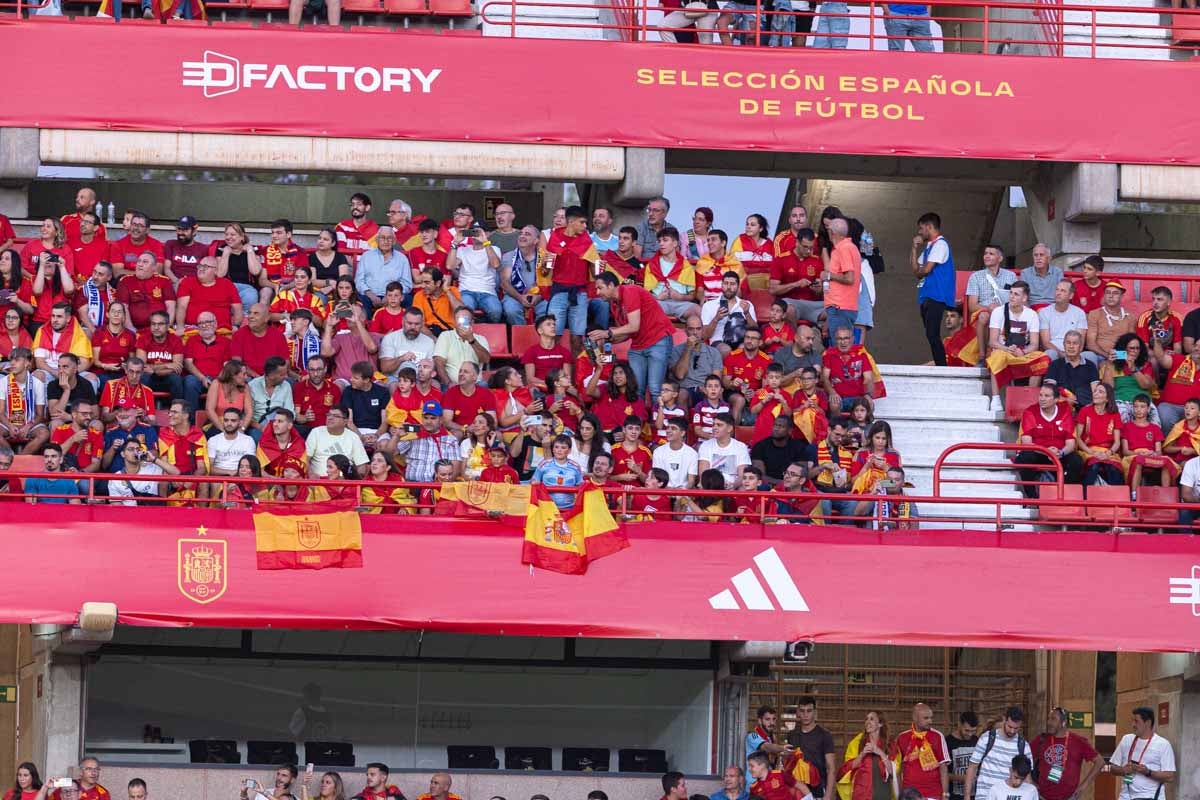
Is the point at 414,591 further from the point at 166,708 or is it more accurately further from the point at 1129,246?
the point at 1129,246

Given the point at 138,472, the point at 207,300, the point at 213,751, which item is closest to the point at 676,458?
the point at 138,472

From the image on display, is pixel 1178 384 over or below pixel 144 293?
below

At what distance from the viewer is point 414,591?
1794 cm

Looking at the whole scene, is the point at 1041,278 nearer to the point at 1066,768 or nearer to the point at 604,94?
the point at 604,94

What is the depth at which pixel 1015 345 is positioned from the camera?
70.5 ft

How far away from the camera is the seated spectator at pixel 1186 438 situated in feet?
64.9

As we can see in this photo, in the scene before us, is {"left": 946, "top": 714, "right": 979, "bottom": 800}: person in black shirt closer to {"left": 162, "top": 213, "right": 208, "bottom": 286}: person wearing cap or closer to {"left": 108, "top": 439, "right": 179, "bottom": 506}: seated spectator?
{"left": 108, "top": 439, "right": 179, "bottom": 506}: seated spectator

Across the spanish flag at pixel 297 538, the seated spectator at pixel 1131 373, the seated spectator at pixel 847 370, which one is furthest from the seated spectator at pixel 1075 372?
the spanish flag at pixel 297 538

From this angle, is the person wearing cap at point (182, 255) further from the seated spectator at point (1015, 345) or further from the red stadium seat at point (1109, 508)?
the red stadium seat at point (1109, 508)

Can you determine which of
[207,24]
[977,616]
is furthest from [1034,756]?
[207,24]

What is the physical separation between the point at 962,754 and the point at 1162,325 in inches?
193

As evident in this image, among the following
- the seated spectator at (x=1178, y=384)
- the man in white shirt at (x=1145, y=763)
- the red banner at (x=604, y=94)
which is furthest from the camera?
the red banner at (x=604, y=94)

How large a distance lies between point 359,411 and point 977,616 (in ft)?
18.7

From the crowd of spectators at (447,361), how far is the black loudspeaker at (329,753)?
97.2 inches
